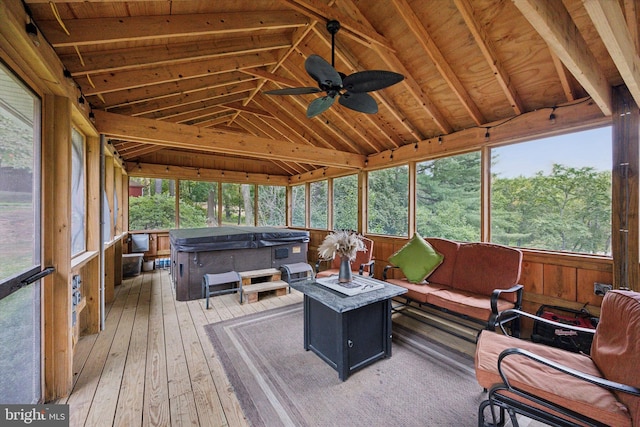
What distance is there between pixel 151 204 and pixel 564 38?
7.94m

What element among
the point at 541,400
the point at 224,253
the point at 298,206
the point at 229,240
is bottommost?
the point at 541,400

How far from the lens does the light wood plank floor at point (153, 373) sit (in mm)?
1729

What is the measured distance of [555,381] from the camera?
1439mm

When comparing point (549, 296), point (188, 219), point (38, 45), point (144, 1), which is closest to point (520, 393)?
point (549, 296)

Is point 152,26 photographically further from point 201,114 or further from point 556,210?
point 556,210

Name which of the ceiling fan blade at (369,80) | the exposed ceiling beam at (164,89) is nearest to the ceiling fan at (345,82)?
the ceiling fan blade at (369,80)

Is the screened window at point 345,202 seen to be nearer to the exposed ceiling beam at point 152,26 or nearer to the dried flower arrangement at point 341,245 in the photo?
the dried flower arrangement at point 341,245

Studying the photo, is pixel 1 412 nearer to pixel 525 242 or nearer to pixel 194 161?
pixel 525 242

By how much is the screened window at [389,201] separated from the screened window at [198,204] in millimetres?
4678

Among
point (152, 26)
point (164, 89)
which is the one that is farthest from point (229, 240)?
point (152, 26)

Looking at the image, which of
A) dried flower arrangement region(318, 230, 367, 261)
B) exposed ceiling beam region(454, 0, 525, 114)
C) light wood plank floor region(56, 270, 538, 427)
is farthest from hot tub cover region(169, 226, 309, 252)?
exposed ceiling beam region(454, 0, 525, 114)

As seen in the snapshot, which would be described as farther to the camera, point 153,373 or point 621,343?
point 153,373

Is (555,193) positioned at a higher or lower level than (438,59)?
lower

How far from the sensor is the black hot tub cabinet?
397 cm
